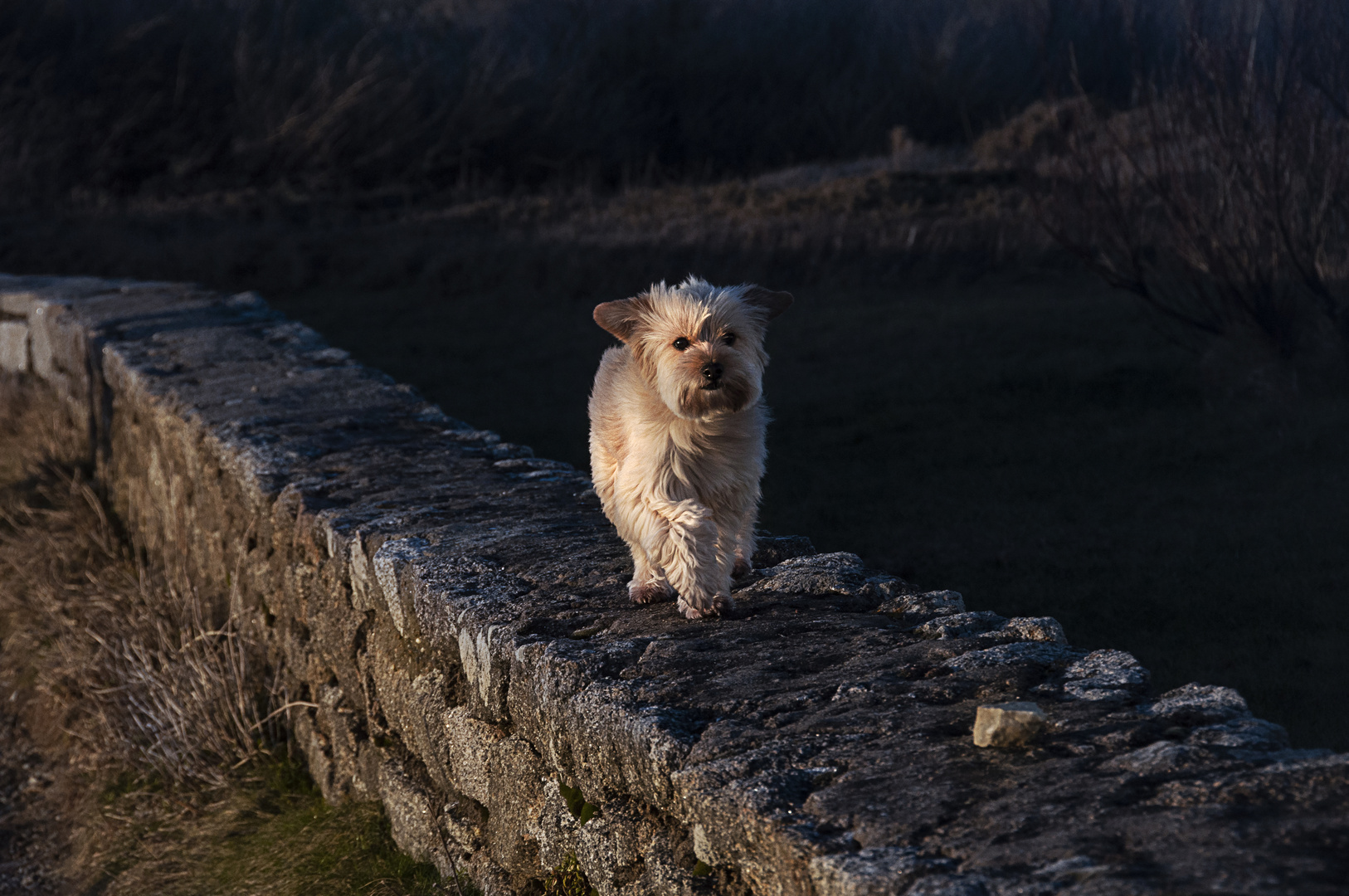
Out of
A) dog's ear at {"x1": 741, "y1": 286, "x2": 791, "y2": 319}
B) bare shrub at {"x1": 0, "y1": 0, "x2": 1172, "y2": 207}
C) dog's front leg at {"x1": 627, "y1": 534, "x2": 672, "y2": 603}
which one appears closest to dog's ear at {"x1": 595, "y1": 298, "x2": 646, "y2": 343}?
dog's ear at {"x1": 741, "y1": 286, "x2": 791, "y2": 319}

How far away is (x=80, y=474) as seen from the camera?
23.2 ft

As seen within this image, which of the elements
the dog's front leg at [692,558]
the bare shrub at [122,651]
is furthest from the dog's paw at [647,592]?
the bare shrub at [122,651]

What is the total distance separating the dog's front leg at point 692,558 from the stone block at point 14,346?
7.06 meters

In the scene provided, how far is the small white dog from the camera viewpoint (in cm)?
276

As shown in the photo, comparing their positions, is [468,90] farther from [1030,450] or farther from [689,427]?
[689,427]

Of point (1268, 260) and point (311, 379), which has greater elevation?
point (1268, 260)

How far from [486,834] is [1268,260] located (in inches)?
276

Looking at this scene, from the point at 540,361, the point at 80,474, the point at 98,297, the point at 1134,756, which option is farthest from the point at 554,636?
the point at 540,361

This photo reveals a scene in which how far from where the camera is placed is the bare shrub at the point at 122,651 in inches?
173

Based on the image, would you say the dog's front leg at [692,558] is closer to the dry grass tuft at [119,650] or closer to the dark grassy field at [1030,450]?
the dry grass tuft at [119,650]

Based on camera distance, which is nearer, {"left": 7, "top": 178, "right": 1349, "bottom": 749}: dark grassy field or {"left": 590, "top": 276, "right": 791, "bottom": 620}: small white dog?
{"left": 590, "top": 276, "right": 791, "bottom": 620}: small white dog

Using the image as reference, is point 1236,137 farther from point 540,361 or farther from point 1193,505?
point 540,361

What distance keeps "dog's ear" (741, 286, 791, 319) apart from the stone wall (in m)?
0.69

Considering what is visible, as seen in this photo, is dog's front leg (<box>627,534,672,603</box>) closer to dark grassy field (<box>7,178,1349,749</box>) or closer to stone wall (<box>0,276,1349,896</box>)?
stone wall (<box>0,276,1349,896</box>)
